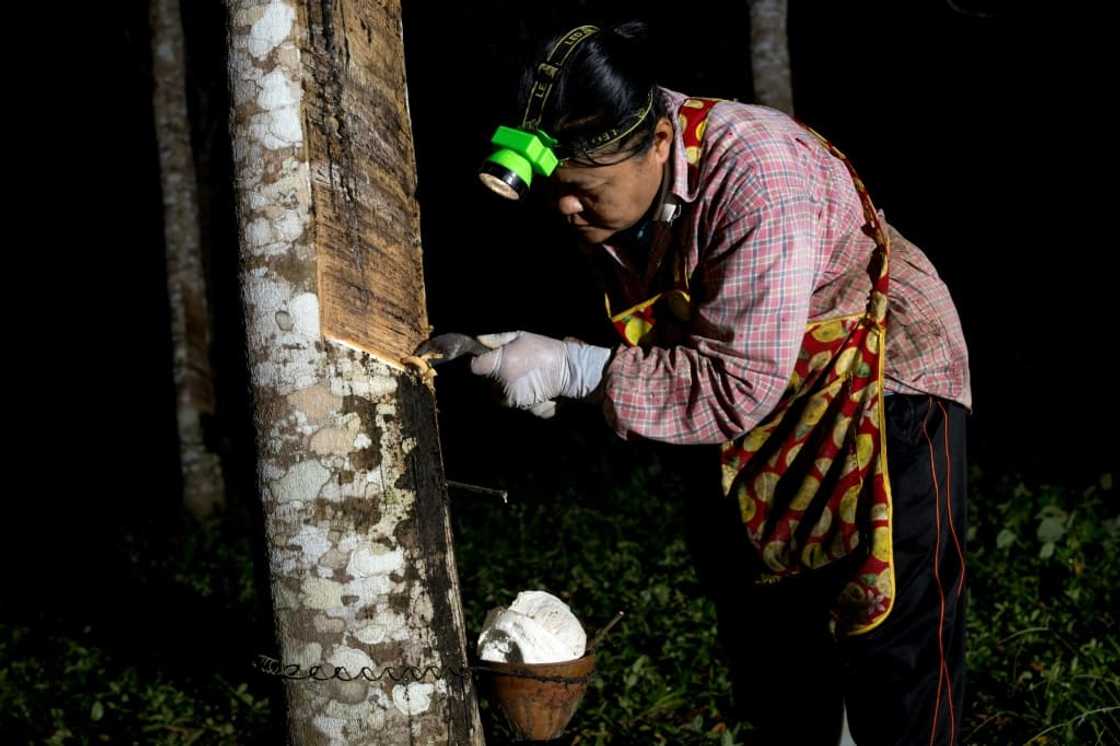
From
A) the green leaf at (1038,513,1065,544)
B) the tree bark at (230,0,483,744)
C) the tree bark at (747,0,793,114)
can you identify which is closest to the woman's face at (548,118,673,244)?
the tree bark at (230,0,483,744)

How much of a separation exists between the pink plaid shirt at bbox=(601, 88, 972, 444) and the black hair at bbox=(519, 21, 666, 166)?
17cm

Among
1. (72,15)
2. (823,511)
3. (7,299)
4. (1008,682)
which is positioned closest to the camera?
(823,511)

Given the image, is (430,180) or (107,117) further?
(107,117)

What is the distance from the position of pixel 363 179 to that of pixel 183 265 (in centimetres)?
488

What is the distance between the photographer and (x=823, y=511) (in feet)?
7.92

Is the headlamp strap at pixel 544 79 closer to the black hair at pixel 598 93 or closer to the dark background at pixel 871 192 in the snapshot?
the black hair at pixel 598 93

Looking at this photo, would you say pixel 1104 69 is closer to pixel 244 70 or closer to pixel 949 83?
pixel 949 83

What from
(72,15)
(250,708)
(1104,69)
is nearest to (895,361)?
(250,708)

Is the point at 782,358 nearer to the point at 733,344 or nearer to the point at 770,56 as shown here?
the point at 733,344

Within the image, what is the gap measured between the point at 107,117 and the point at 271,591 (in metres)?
11.9

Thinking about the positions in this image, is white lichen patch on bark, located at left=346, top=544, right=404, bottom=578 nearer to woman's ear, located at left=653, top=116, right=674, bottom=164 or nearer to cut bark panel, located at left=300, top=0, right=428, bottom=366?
cut bark panel, located at left=300, top=0, right=428, bottom=366

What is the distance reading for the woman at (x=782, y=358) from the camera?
219cm

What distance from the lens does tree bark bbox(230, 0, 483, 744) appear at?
1.97 meters

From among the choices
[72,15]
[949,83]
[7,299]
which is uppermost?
[72,15]
